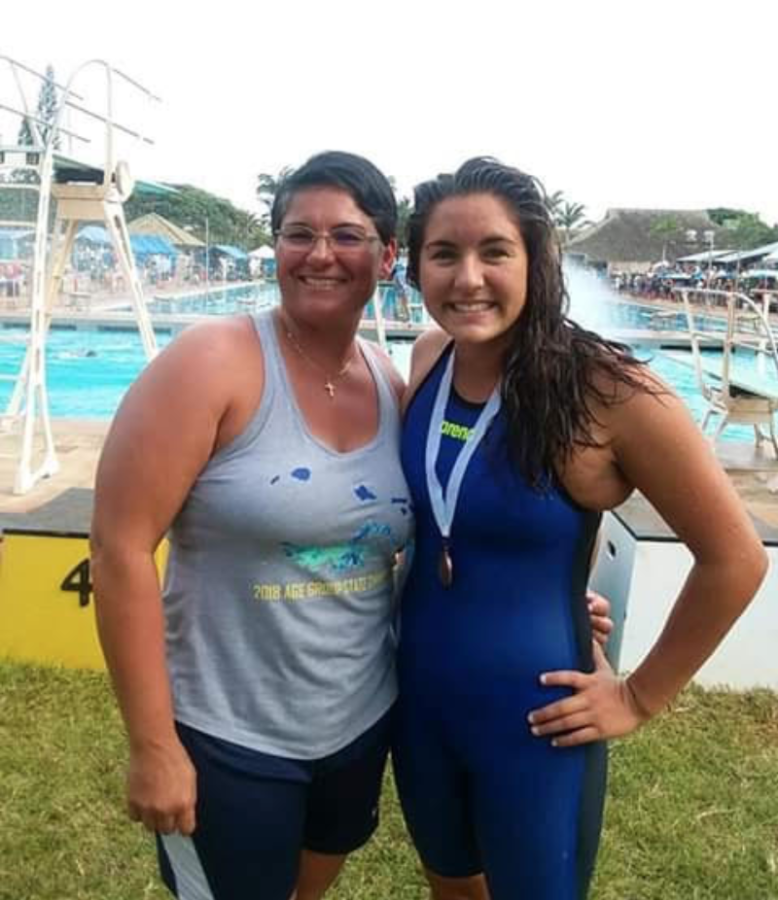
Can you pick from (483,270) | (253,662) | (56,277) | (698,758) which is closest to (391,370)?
(483,270)

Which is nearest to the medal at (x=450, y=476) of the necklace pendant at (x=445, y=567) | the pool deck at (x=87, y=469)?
the necklace pendant at (x=445, y=567)

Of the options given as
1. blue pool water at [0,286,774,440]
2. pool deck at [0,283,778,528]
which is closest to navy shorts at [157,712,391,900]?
pool deck at [0,283,778,528]

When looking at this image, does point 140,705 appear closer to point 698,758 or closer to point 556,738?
point 556,738

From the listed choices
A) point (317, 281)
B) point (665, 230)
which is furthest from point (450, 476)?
point (665, 230)

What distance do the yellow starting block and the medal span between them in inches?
86.4

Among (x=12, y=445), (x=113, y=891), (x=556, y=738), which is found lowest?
(x=12, y=445)

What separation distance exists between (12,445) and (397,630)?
6246mm

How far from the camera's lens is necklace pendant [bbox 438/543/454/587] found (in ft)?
4.80

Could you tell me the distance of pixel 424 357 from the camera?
168 cm

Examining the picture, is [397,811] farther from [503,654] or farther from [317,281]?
[317,281]

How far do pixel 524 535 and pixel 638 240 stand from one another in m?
57.4

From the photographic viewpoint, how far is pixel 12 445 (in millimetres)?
7062

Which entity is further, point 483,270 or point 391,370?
point 391,370

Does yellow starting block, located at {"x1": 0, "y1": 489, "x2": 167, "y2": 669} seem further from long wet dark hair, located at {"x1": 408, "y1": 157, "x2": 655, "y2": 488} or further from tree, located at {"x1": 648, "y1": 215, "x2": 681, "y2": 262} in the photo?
tree, located at {"x1": 648, "y1": 215, "x2": 681, "y2": 262}
